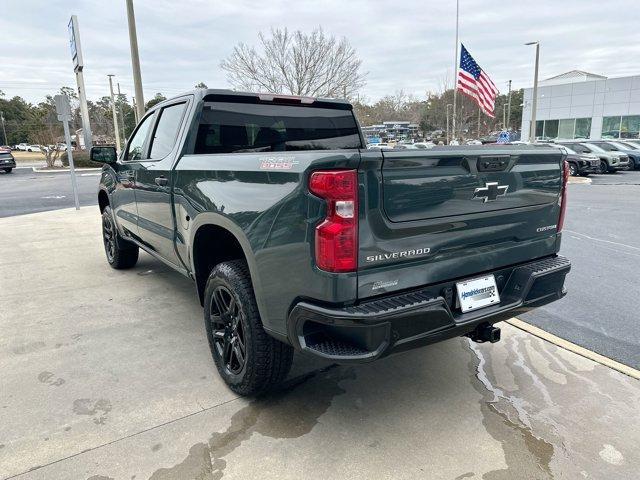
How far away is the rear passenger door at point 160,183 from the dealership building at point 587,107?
41515 millimetres

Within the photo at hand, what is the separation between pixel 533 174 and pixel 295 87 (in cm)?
1914

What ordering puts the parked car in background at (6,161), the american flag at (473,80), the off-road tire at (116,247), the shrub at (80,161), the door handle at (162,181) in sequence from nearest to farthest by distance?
1. the door handle at (162,181)
2. the off-road tire at (116,247)
3. the american flag at (473,80)
4. the parked car in background at (6,161)
5. the shrub at (80,161)

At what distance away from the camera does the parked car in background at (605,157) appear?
21516mm

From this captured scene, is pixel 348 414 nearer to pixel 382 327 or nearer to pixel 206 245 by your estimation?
pixel 382 327

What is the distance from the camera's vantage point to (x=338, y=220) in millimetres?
2098

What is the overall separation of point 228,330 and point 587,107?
44079mm

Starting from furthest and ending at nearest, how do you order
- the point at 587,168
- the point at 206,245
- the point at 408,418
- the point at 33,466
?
the point at 587,168 → the point at 206,245 → the point at 408,418 → the point at 33,466

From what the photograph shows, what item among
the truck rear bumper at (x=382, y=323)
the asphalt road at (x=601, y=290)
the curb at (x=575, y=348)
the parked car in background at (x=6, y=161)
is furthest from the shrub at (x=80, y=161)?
the truck rear bumper at (x=382, y=323)

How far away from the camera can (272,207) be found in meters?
2.38

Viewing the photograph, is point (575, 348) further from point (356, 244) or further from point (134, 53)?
point (134, 53)

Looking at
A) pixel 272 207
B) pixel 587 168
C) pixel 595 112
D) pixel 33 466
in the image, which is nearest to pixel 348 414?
pixel 272 207

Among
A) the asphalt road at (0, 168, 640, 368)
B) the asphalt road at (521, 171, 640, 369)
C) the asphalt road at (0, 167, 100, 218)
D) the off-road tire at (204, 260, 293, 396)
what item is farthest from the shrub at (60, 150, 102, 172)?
the off-road tire at (204, 260, 293, 396)

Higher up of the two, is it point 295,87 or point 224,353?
point 295,87

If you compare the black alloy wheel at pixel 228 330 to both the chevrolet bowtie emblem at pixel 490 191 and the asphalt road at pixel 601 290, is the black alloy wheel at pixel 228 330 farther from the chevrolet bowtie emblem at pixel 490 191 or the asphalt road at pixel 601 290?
the asphalt road at pixel 601 290
